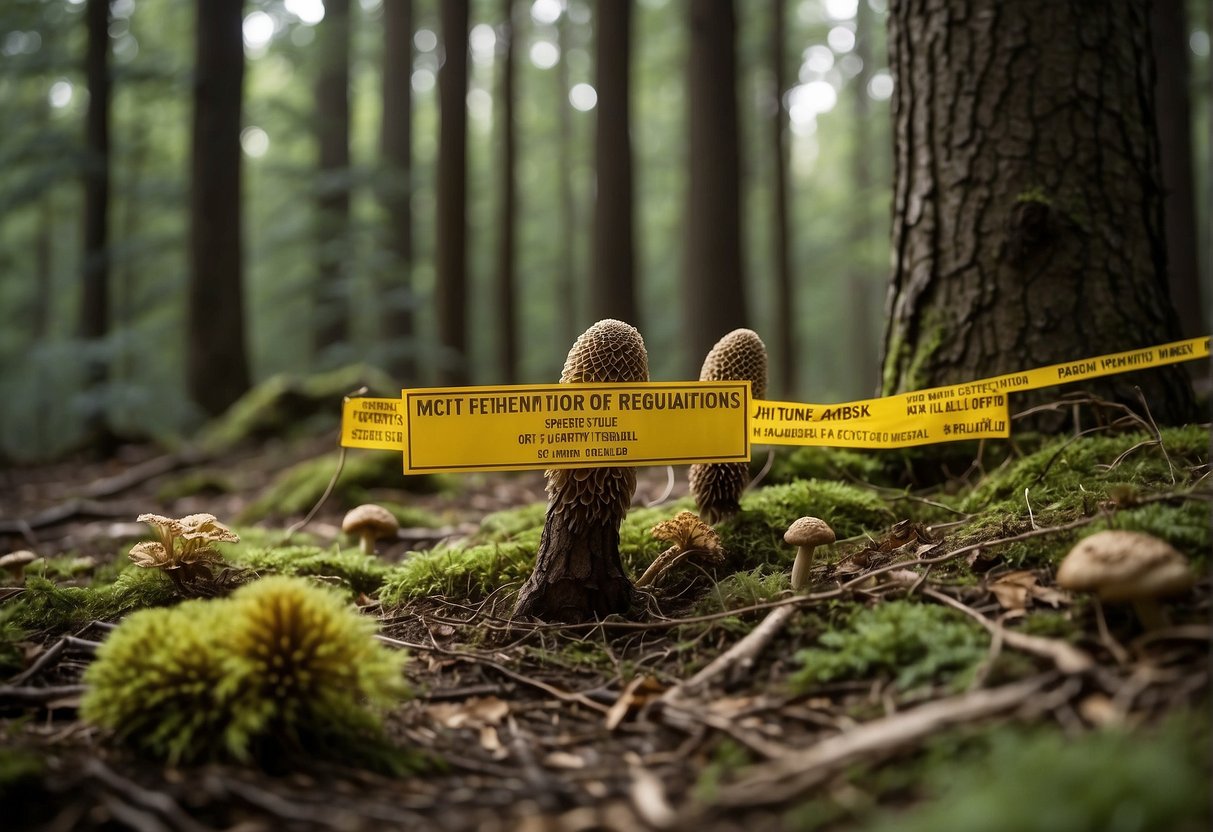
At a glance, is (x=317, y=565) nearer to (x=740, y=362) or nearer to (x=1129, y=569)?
(x=740, y=362)

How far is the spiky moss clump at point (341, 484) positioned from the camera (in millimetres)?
5414

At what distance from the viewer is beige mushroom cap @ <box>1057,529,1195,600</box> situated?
1812 millimetres

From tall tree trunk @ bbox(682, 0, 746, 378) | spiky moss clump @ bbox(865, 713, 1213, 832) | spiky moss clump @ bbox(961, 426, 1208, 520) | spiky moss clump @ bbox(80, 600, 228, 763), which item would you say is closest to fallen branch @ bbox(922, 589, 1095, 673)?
spiky moss clump @ bbox(865, 713, 1213, 832)

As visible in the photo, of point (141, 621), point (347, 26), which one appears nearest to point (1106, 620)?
point (141, 621)

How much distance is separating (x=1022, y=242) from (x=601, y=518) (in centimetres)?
241

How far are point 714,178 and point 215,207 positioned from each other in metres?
6.20

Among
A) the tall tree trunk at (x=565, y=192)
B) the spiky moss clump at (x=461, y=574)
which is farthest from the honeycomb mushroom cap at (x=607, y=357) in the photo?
the tall tree trunk at (x=565, y=192)

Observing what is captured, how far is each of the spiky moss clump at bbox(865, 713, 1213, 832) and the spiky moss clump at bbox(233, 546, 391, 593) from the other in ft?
8.32

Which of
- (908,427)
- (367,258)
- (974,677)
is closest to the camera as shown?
(974,677)

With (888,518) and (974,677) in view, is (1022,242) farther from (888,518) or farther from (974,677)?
(974,677)

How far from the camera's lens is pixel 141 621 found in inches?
82.9

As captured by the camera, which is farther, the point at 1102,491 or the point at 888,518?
the point at 888,518

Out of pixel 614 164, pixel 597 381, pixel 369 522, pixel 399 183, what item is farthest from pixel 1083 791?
pixel 399 183

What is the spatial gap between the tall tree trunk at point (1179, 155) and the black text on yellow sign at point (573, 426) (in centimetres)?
791
